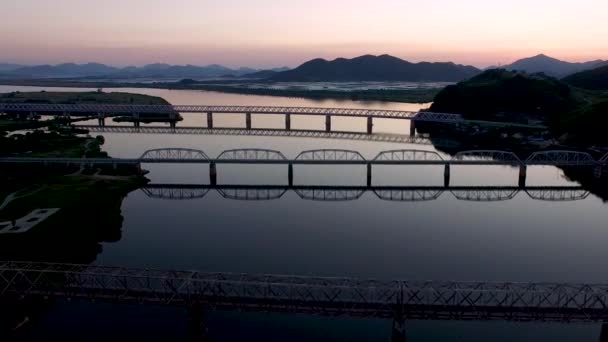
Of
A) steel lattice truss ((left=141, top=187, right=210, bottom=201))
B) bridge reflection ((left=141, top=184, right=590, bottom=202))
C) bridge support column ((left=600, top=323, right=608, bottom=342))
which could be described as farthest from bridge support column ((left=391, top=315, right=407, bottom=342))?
steel lattice truss ((left=141, top=187, right=210, bottom=201))

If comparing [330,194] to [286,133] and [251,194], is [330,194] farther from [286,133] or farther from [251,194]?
[286,133]

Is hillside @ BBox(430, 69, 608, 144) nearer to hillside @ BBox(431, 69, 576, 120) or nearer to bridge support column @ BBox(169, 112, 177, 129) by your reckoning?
hillside @ BBox(431, 69, 576, 120)

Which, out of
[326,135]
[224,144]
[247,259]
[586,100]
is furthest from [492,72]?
[247,259]

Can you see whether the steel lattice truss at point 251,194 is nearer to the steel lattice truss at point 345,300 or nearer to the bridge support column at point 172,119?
the steel lattice truss at point 345,300

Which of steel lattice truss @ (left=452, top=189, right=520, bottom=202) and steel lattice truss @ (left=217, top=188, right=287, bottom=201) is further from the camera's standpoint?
steel lattice truss @ (left=452, top=189, right=520, bottom=202)

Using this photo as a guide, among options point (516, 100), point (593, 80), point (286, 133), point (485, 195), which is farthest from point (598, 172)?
point (593, 80)

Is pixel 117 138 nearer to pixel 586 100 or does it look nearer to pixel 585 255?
pixel 585 255

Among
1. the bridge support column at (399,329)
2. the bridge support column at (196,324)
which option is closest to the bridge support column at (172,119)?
the bridge support column at (196,324)
